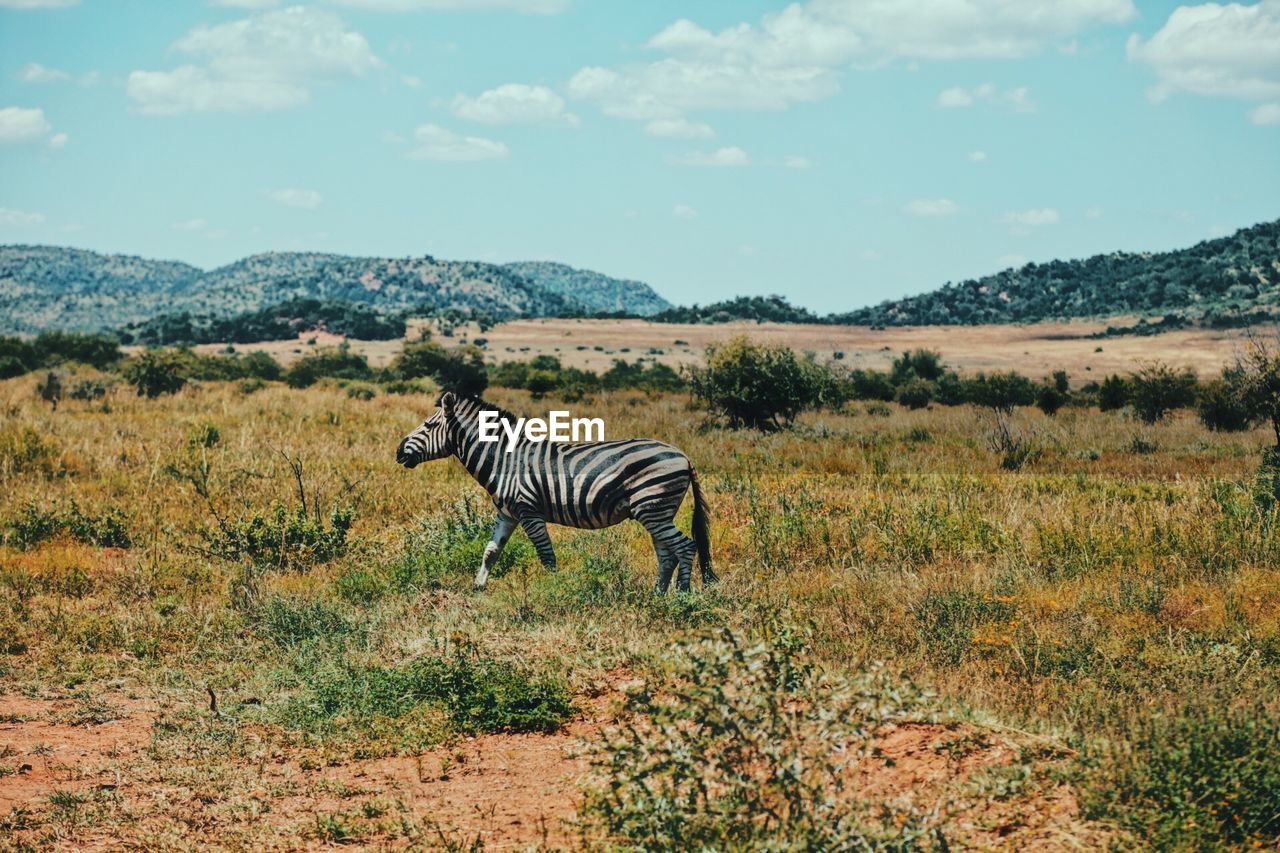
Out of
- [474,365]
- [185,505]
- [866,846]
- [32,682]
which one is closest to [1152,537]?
[866,846]

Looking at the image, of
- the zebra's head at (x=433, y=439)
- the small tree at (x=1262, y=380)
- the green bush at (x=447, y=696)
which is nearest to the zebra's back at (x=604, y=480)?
the zebra's head at (x=433, y=439)

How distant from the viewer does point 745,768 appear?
5.60m

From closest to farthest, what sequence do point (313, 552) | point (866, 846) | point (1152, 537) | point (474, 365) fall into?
point (866, 846) → point (1152, 537) → point (313, 552) → point (474, 365)

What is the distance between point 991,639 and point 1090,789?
3.23m

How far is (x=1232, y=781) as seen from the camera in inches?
227

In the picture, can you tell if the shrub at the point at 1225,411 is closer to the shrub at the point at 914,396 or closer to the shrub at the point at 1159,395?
the shrub at the point at 1159,395

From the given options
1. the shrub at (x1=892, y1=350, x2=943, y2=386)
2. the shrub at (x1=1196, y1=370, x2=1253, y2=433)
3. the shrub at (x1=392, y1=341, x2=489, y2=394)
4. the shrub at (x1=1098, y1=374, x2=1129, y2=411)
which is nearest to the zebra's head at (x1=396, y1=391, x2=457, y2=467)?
the shrub at (x1=1196, y1=370, x2=1253, y2=433)

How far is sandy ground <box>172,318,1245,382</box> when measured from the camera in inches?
2913

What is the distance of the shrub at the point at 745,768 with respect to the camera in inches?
209

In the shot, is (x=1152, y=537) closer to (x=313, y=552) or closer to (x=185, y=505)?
(x=313, y=552)

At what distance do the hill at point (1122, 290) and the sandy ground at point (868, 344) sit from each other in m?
7.80

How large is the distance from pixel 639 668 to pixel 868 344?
8444cm

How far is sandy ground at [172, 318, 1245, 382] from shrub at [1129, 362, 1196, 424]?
2651 cm

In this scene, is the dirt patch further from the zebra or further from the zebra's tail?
the zebra's tail
